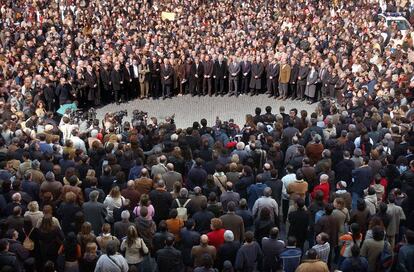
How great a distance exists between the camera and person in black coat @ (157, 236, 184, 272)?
13.2 metres

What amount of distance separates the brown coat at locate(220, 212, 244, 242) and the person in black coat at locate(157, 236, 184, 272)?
1330 millimetres

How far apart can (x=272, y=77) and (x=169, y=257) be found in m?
15.7

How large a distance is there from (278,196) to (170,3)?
1863 centimetres

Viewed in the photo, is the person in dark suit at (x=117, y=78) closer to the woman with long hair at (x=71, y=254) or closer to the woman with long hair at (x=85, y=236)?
the woman with long hair at (x=85, y=236)

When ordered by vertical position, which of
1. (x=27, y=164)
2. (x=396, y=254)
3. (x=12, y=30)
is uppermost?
(x=12, y=30)

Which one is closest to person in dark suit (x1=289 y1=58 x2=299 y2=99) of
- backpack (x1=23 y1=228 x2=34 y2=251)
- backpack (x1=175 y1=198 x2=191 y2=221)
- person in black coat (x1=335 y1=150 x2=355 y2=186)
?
person in black coat (x1=335 y1=150 x2=355 y2=186)

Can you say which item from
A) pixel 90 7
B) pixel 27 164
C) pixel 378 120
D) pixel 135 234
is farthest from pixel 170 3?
pixel 135 234

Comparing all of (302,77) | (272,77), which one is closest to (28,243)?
(302,77)

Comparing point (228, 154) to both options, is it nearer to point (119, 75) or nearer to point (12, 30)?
point (119, 75)

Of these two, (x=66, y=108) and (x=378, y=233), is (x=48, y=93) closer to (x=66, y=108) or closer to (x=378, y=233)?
(x=66, y=108)

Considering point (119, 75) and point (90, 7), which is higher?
point (90, 7)

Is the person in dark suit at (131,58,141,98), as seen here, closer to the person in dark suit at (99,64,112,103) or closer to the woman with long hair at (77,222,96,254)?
the person in dark suit at (99,64,112,103)

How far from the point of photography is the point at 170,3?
33.2 metres

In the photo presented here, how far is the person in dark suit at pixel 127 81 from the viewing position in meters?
27.6
